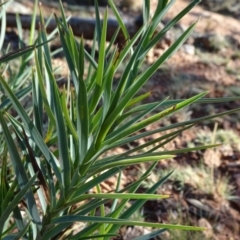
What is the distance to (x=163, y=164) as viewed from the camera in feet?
7.96

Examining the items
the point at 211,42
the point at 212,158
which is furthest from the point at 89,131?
the point at 211,42

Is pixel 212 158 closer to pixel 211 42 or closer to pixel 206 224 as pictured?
pixel 206 224

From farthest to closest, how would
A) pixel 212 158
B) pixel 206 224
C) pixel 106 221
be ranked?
1. pixel 212 158
2. pixel 206 224
3. pixel 106 221

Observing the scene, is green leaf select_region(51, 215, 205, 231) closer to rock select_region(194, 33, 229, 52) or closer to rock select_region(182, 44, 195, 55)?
rock select_region(182, 44, 195, 55)

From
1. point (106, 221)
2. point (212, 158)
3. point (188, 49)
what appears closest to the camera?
point (106, 221)

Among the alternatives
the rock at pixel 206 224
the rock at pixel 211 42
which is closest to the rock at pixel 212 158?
the rock at pixel 206 224

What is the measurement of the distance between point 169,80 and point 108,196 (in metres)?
2.77

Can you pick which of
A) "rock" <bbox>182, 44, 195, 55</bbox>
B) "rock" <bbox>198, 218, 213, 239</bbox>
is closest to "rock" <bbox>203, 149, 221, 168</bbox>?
"rock" <bbox>198, 218, 213, 239</bbox>

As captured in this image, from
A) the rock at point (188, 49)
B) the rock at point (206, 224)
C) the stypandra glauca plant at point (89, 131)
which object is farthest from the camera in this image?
the rock at point (188, 49)

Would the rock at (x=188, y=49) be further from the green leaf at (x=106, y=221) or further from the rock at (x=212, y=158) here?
the green leaf at (x=106, y=221)

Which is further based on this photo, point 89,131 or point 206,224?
point 206,224

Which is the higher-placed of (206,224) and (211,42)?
(211,42)

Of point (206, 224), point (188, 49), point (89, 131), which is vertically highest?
point (89, 131)

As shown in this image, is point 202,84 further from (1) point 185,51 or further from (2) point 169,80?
(1) point 185,51
